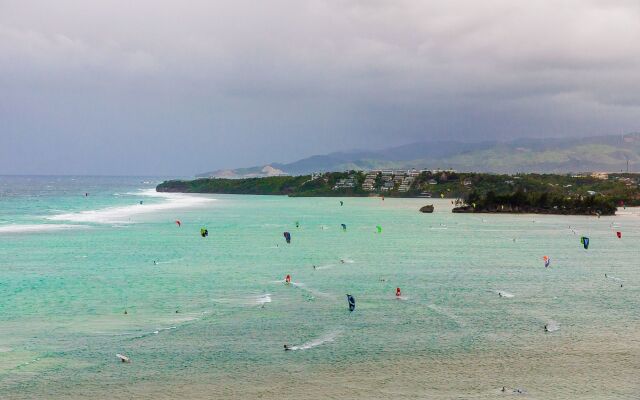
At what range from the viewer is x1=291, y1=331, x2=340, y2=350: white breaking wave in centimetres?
4231

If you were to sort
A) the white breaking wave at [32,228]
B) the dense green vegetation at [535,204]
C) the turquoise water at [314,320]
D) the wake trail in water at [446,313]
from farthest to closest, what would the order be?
the dense green vegetation at [535,204] → the white breaking wave at [32,228] → the wake trail in water at [446,313] → the turquoise water at [314,320]

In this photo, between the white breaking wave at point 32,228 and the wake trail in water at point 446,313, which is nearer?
the wake trail in water at point 446,313

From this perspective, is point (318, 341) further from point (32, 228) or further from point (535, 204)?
point (535, 204)

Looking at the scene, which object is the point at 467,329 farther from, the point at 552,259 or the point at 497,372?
the point at 552,259

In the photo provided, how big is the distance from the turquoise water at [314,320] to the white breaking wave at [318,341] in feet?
0.61

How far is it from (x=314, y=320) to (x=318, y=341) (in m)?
5.55

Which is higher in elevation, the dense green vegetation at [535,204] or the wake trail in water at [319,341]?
the dense green vegetation at [535,204]

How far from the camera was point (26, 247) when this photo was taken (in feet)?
303

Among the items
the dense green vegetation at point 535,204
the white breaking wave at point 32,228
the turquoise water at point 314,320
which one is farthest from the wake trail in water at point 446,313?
the dense green vegetation at point 535,204

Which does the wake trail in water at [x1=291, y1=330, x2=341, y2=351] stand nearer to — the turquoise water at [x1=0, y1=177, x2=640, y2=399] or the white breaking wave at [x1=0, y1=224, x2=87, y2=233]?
the turquoise water at [x1=0, y1=177, x2=640, y2=399]

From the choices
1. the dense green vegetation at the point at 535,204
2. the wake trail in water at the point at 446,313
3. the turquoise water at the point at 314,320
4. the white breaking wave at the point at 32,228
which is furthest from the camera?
the dense green vegetation at the point at 535,204

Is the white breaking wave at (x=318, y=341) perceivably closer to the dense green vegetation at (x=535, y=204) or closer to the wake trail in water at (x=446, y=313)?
the wake trail in water at (x=446, y=313)

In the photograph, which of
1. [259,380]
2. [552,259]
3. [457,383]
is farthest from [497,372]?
[552,259]

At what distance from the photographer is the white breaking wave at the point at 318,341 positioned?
42.3 m
